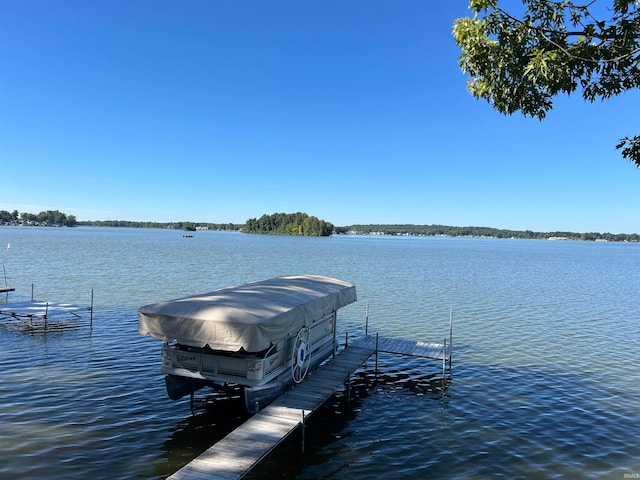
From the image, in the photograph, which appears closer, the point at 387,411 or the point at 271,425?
the point at 271,425

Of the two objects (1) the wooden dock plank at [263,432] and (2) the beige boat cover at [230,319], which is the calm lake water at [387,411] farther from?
(2) the beige boat cover at [230,319]

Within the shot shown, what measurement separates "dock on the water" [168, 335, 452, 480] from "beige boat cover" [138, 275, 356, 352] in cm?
207

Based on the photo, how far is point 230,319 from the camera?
37.5 ft

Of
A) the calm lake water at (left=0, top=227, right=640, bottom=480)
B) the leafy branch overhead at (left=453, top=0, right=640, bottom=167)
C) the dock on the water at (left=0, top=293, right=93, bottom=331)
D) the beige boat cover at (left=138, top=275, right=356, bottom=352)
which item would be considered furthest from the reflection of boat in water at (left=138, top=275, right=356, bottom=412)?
the dock on the water at (left=0, top=293, right=93, bottom=331)

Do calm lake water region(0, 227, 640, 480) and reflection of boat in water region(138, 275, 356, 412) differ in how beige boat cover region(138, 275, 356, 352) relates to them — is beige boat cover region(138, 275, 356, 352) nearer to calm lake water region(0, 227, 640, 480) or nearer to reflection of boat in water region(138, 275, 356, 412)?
reflection of boat in water region(138, 275, 356, 412)

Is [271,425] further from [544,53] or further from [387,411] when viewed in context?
[544,53]

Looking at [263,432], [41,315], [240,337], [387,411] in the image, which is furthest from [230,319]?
[41,315]

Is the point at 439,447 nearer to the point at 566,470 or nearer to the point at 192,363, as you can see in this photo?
the point at 566,470

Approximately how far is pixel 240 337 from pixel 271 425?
8.17 feet

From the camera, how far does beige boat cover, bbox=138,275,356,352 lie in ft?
36.8

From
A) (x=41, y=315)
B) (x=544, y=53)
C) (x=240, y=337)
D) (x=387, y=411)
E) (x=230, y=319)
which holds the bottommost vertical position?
(x=387, y=411)

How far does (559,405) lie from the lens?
15586 millimetres

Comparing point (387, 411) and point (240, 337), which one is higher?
point (240, 337)

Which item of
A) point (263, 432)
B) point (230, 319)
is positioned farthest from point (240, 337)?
point (263, 432)
